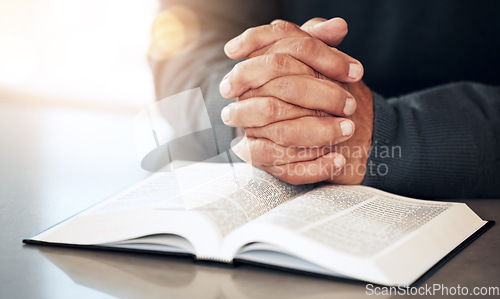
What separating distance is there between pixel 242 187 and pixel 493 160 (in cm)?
50

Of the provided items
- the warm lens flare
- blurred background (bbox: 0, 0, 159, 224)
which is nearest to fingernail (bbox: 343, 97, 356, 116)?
the warm lens flare

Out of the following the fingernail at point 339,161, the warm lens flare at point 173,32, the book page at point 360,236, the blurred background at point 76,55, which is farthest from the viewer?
the blurred background at point 76,55

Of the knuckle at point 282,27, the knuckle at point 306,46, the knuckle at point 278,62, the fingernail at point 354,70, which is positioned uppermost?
the knuckle at point 282,27

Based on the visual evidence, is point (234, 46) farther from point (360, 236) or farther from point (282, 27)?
point (360, 236)

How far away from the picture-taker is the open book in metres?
0.49

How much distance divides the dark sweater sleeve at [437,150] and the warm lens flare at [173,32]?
626 millimetres

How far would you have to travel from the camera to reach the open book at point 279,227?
19.2 inches

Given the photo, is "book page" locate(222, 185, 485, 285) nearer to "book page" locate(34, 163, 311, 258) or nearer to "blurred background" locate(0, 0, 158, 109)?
"book page" locate(34, 163, 311, 258)

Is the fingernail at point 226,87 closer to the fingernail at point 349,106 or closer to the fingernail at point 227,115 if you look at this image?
the fingernail at point 227,115

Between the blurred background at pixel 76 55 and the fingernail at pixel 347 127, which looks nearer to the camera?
the fingernail at pixel 347 127

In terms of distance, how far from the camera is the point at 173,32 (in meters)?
1.33

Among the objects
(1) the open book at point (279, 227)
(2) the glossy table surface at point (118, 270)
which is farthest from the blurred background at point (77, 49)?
(1) the open book at point (279, 227)

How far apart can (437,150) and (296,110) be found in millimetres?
289

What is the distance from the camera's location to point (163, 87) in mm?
1297
